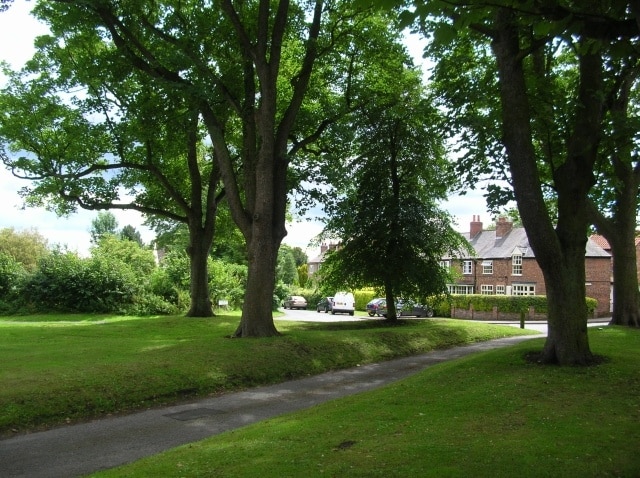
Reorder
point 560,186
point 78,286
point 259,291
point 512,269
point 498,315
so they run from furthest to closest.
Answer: point 512,269 < point 498,315 < point 78,286 < point 259,291 < point 560,186

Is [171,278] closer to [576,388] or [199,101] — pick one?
[199,101]

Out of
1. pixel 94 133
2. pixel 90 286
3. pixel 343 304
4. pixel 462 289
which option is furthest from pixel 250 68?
pixel 462 289

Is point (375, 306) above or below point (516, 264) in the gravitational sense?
below

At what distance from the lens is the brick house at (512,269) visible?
52562 millimetres

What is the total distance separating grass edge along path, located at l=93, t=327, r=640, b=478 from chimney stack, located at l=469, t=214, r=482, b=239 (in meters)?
55.3

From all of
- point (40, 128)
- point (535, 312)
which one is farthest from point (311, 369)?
point (535, 312)

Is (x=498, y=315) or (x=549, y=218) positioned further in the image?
(x=498, y=315)

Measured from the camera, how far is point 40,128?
81.3 ft

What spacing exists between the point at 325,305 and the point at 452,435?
170 feet

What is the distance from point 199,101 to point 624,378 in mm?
14330

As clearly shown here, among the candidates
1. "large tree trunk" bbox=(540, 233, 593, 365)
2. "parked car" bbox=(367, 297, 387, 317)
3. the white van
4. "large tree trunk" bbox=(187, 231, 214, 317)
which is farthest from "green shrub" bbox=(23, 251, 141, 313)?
"large tree trunk" bbox=(540, 233, 593, 365)

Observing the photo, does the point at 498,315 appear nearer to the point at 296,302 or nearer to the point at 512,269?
the point at 512,269

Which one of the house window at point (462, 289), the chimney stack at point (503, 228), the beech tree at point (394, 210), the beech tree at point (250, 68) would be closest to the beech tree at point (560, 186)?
the beech tree at point (250, 68)

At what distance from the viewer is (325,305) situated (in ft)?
192
